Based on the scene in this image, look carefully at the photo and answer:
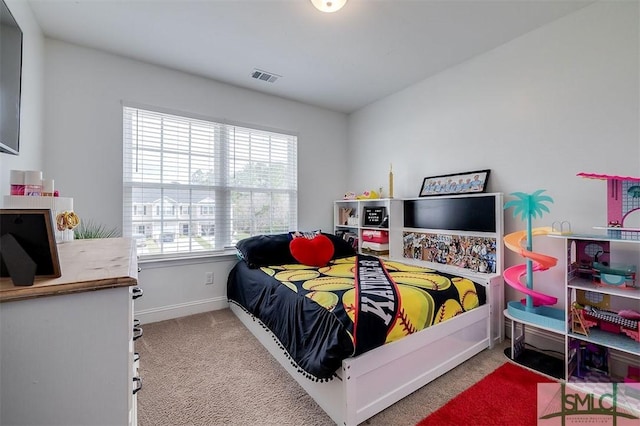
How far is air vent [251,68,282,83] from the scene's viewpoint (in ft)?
9.43

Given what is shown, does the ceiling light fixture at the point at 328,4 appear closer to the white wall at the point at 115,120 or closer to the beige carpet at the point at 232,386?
the white wall at the point at 115,120

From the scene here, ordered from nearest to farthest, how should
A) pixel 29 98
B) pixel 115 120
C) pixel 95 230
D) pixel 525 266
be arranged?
pixel 29 98 → pixel 525 266 → pixel 95 230 → pixel 115 120

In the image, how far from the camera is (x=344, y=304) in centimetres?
159

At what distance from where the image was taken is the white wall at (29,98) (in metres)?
1.68

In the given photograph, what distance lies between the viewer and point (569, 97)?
6.77 ft

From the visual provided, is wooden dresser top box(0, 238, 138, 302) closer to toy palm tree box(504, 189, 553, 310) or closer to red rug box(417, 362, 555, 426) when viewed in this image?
red rug box(417, 362, 555, 426)

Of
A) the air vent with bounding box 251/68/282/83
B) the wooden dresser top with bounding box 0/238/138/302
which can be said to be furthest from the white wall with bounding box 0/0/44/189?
the air vent with bounding box 251/68/282/83

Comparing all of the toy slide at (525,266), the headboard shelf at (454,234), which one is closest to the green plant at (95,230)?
the headboard shelf at (454,234)

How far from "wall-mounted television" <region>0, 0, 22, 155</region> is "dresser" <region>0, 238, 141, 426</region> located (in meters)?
1.14

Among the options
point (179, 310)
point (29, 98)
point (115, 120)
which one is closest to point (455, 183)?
point (179, 310)

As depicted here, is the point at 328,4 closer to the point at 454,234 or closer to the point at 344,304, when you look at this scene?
the point at 344,304

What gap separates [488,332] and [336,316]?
1.49m

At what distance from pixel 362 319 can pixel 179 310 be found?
2212mm

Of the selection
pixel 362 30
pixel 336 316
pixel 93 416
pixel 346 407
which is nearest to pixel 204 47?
pixel 362 30
